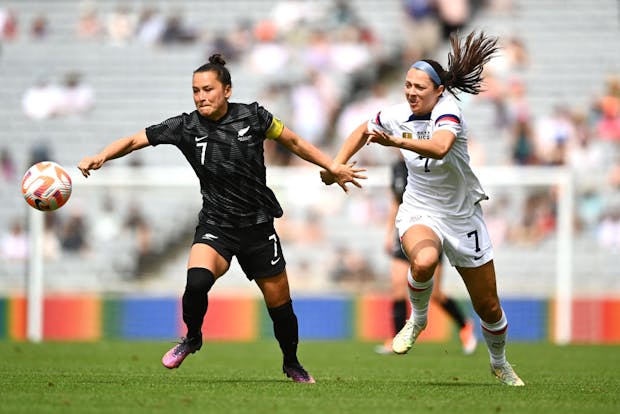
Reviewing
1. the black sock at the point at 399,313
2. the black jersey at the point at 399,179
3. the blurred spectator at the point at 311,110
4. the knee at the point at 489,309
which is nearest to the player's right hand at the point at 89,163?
the knee at the point at 489,309

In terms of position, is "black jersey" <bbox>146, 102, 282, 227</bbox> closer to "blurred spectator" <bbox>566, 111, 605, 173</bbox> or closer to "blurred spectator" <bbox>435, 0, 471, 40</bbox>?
"blurred spectator" <bbox>566, 111, 605, 173</bbox>

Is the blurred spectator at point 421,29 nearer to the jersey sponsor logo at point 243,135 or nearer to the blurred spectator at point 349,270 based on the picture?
the blurred spectator at point 349,270

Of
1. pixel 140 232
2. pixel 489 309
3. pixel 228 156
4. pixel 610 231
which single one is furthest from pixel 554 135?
pixel 228 156

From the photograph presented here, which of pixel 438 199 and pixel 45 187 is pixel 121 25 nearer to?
pixel 45 187

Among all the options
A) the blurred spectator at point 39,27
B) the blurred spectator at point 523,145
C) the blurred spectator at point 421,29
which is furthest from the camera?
the blurred spectator at point 39,27

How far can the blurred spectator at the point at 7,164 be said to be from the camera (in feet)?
65.6

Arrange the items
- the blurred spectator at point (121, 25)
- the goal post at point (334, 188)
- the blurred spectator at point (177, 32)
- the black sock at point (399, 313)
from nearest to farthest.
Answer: the black sock at point (399, 313), the goal post at point (334, 188), the blurred spectator at point (177, 32), the blurred spectator at point (121, 25)

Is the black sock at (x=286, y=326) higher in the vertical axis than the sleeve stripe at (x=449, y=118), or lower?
lower

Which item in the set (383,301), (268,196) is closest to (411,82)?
(268,196)

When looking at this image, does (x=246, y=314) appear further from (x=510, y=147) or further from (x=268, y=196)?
(x=268, y=196)

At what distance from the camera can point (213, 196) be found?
7.65m

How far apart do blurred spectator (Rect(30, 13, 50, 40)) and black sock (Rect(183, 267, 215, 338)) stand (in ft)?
53.7

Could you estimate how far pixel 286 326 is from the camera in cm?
783

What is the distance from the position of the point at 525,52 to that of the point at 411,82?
561 inches
